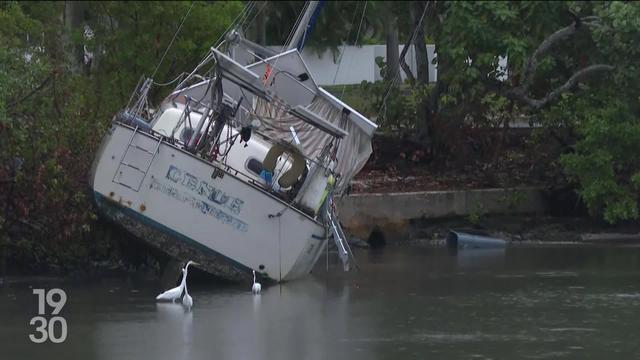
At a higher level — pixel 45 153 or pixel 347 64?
pixel 347 64

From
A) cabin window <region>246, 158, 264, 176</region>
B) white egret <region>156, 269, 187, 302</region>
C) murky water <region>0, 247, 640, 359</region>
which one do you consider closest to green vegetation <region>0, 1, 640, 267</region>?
murky water <region>0, 247, 640, 359</region>

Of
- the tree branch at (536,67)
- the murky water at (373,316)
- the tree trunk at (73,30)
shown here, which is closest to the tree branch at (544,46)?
the tree branch at (536,67)

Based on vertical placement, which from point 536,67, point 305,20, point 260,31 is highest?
point 260,31

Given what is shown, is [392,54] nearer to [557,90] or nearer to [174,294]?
[557,90]

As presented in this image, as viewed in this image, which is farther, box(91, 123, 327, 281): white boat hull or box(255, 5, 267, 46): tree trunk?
box(255, 5, 267, 46): tree trunk

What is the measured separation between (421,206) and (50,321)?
36.0ft

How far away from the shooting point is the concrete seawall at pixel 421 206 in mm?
25172

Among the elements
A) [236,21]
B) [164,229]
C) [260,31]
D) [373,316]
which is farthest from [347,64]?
[373,316]

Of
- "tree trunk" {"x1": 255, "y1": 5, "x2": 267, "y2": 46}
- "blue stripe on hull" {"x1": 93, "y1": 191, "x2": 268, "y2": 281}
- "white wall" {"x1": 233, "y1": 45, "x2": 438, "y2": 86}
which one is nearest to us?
"blue stripe on hull" {"x1": 93, "y1": 191, "x2": 268, "y2": 281}

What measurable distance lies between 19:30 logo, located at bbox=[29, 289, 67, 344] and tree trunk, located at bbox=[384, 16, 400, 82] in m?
11.9

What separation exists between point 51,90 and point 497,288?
24.1 feet

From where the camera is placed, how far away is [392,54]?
34.6 m

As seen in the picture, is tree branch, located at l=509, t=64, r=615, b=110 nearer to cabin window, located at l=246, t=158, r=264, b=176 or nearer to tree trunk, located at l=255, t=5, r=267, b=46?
cabin window, located at l=246, t=158, r=264, b=176

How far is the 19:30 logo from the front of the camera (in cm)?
1518
